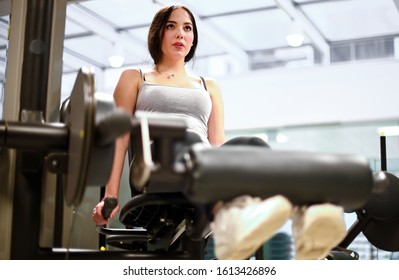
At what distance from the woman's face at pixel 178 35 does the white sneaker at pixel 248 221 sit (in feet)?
2.68

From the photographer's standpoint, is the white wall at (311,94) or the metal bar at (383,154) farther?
the white wall at (311,94)

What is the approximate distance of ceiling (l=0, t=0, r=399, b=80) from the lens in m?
4.14

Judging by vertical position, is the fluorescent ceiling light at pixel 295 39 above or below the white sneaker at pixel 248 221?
above

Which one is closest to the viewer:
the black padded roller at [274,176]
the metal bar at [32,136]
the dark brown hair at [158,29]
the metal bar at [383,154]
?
the black padded roller at [274,176]

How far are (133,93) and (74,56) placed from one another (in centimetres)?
358

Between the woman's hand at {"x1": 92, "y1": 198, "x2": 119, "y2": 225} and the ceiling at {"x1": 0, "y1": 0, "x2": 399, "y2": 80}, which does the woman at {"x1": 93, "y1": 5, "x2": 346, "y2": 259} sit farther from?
the ceiling at {"x1": 0, "y1": 0, "x2": 399, "y2": 80}

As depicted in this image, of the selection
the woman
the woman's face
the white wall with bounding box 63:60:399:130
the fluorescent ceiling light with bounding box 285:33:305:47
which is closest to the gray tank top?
the woman

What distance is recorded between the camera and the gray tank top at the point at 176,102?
1307 mm

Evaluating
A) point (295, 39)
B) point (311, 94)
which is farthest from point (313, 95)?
point (295, 39)

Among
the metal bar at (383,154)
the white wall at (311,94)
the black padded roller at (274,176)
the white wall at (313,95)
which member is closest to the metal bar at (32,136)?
the black padded roller at (274,176)

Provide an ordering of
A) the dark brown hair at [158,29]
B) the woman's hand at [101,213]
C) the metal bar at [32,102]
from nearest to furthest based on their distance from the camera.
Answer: the metal bar at [32,102] < the woman's hand at [101,213] < the dark brown hair at [158,29]

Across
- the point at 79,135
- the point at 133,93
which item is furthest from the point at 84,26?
the point at 79,135

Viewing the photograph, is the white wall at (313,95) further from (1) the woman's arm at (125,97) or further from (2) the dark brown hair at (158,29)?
(1) the woman's arm at (125,97)
